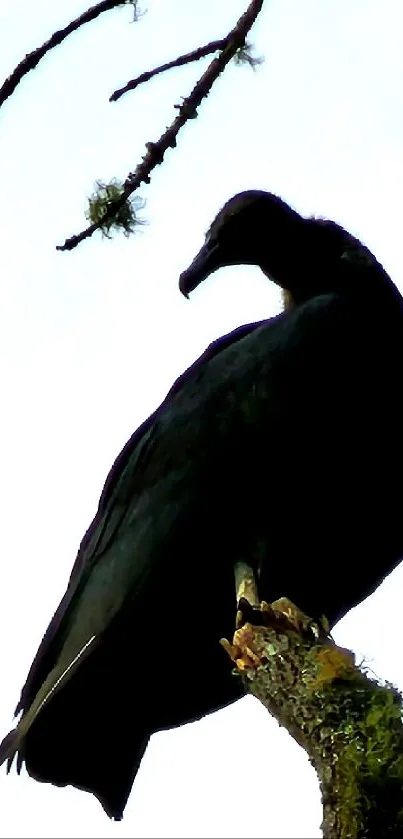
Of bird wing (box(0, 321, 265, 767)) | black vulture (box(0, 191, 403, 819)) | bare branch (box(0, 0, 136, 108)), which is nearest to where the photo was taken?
bare branch (box(0, 0, 136, 108))

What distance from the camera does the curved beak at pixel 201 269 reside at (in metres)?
4.90

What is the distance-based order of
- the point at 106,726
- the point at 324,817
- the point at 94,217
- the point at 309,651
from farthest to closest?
the point at 106,726 < the point at 94,217 < the point at 309,651 < the point at 324,817

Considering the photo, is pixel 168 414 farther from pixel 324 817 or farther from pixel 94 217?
pixel 324 817

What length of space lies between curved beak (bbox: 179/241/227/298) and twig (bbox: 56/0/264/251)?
145cm

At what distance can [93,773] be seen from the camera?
4.70 m

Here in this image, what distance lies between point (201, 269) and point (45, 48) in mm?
1807

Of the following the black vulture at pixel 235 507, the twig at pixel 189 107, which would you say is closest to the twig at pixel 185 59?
the twig at pixel 189 107

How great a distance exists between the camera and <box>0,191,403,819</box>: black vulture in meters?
4.37

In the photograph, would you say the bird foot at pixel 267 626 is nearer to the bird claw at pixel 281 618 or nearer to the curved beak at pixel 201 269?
the bird claw at pixel 281 618

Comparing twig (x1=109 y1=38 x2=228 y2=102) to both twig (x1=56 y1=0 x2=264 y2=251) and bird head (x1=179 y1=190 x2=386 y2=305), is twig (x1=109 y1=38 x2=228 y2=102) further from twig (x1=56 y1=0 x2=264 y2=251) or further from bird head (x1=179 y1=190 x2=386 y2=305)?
bird head (x1=179 y1=190 x2=386 y2=305)

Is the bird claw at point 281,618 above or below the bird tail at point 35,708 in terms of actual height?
below

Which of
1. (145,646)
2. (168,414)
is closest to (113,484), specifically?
(168,414)

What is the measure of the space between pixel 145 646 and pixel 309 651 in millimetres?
1384

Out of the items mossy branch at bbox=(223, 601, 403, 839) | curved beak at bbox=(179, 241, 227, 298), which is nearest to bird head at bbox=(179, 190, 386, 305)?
curved beak at bbox=(179, 241, 227, 298)
